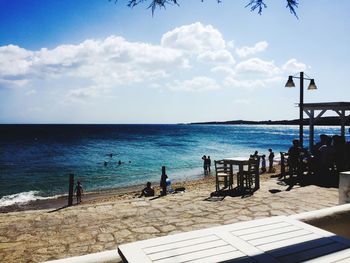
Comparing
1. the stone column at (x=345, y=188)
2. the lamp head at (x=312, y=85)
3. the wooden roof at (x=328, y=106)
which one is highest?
the lamp head at (x=312, y=85)

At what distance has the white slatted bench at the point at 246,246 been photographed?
2.41 m

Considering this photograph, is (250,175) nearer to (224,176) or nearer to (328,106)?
(224,176)

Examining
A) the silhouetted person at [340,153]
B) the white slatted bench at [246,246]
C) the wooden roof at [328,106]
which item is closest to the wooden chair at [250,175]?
the silhouetted person at [340,153]

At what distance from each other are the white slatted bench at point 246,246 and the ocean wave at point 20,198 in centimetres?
1818

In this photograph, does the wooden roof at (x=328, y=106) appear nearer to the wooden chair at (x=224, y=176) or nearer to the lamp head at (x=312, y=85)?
the lamp head at (x=312, y=85)

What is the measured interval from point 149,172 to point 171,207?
77.3 ft

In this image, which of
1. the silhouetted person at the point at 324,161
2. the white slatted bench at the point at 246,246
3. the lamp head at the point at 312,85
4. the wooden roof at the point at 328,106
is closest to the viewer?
the white slatted bench at the point at 246,246

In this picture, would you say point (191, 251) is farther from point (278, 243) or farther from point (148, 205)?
point (148, 205)

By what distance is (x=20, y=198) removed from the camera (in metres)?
19.3

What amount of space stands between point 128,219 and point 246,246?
455 centimetres

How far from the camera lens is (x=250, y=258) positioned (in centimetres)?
240

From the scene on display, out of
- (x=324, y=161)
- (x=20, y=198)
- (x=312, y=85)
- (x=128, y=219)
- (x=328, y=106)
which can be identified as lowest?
(x=20, y=198)

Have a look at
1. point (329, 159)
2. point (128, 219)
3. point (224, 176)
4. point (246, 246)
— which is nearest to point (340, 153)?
point (329, 159)

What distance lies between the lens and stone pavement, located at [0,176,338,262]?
535cm
